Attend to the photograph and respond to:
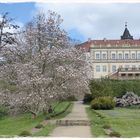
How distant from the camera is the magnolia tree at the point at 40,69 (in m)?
25.5

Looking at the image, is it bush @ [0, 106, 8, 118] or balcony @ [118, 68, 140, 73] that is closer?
bush @ [0, 106, 8, 118]

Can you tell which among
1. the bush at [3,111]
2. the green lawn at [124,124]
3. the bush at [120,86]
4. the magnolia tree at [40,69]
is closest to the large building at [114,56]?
the bush at [120,86]

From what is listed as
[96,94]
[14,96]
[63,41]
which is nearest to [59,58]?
[63,41]

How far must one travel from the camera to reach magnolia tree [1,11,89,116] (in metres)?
25.5

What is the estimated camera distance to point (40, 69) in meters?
26.2

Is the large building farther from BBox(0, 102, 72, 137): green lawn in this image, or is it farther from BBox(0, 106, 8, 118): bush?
BBox(0, 102, 72, 137): green lawn

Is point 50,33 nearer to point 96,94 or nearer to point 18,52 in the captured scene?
point 18,52

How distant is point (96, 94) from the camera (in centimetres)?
4538

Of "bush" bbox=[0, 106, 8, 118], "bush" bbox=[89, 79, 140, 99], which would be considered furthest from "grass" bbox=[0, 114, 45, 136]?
"bush" bbox=[89, 79, 140, 99]

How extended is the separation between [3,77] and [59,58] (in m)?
3.32

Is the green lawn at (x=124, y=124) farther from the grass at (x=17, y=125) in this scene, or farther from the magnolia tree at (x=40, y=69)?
the magnolia tree at (x=40, y=69)

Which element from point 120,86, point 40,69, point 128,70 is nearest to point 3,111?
point 40,69

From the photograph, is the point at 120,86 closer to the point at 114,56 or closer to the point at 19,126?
the point at 114,56

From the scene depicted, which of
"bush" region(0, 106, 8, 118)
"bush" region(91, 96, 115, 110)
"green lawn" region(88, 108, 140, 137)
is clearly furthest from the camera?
"bush" region(91, 96, 115, 110)
